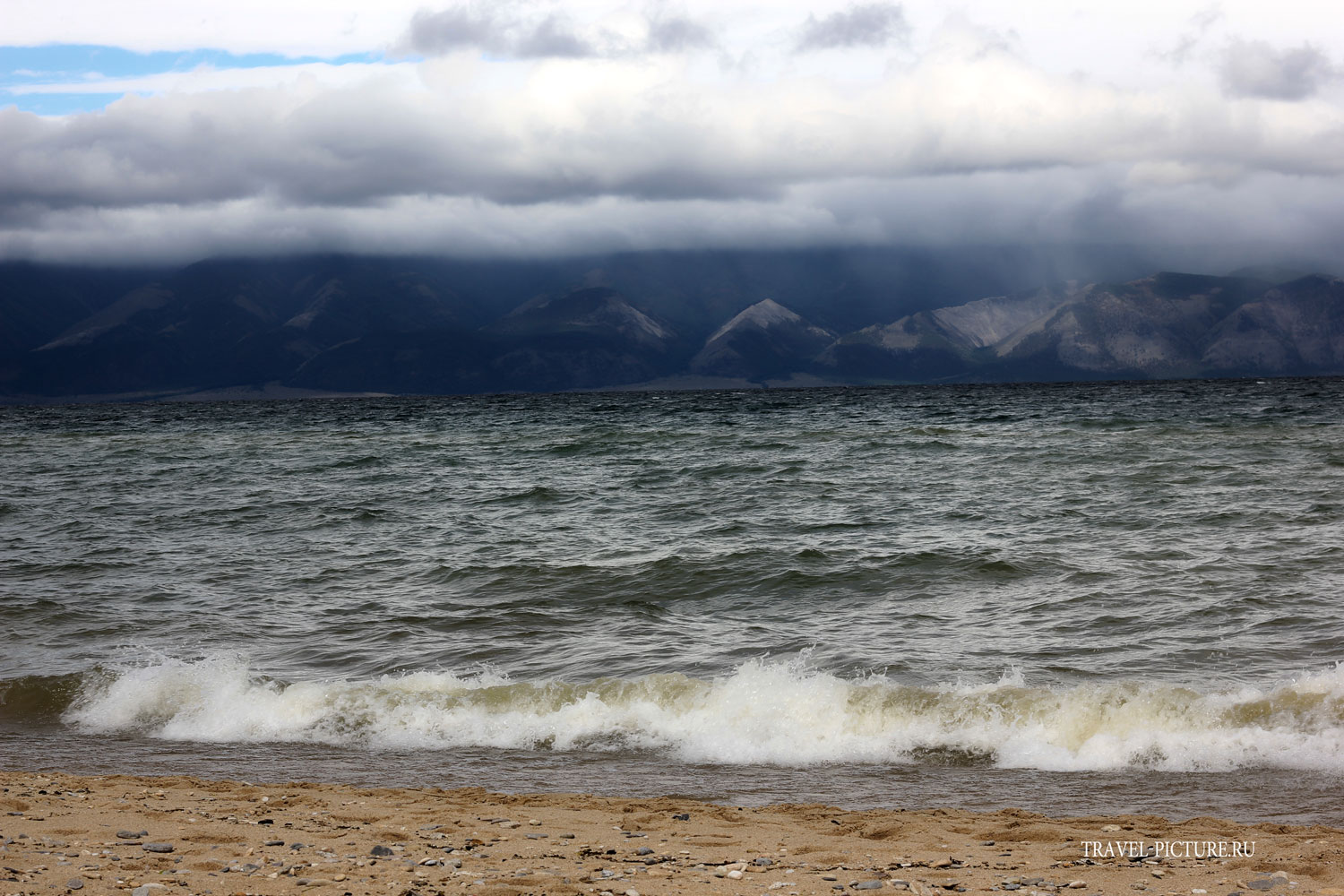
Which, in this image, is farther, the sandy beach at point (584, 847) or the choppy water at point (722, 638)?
the choppy water at point (722, 638)

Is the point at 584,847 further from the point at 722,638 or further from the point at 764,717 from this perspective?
the point at 722,638

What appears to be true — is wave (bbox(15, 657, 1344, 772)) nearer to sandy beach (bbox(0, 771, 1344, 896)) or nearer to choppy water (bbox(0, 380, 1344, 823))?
choppy water (bbox(0, 380, 1344, 823))

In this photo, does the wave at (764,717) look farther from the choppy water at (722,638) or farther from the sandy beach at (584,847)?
the sandy beach at (584,847)

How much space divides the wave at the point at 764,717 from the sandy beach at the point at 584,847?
1.89 meters

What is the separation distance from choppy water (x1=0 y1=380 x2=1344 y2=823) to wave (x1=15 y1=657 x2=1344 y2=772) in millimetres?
34

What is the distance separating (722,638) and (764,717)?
329 centimetres

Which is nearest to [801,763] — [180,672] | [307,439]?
[180,672]

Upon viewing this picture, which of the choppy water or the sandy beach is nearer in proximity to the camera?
the sandy beach

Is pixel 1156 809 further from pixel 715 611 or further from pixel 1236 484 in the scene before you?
pixel 1236 484

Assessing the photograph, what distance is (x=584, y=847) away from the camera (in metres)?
7.07

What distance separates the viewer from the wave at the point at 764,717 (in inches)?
379

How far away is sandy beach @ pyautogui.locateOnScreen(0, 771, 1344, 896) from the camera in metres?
6.10

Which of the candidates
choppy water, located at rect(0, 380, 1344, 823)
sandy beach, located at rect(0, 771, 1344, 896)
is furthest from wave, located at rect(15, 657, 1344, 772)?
sandy beach, located at rect(0, 771, 1344, 896)

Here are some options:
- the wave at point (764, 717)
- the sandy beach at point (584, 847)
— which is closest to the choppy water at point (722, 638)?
the wave at point (764, 717)
